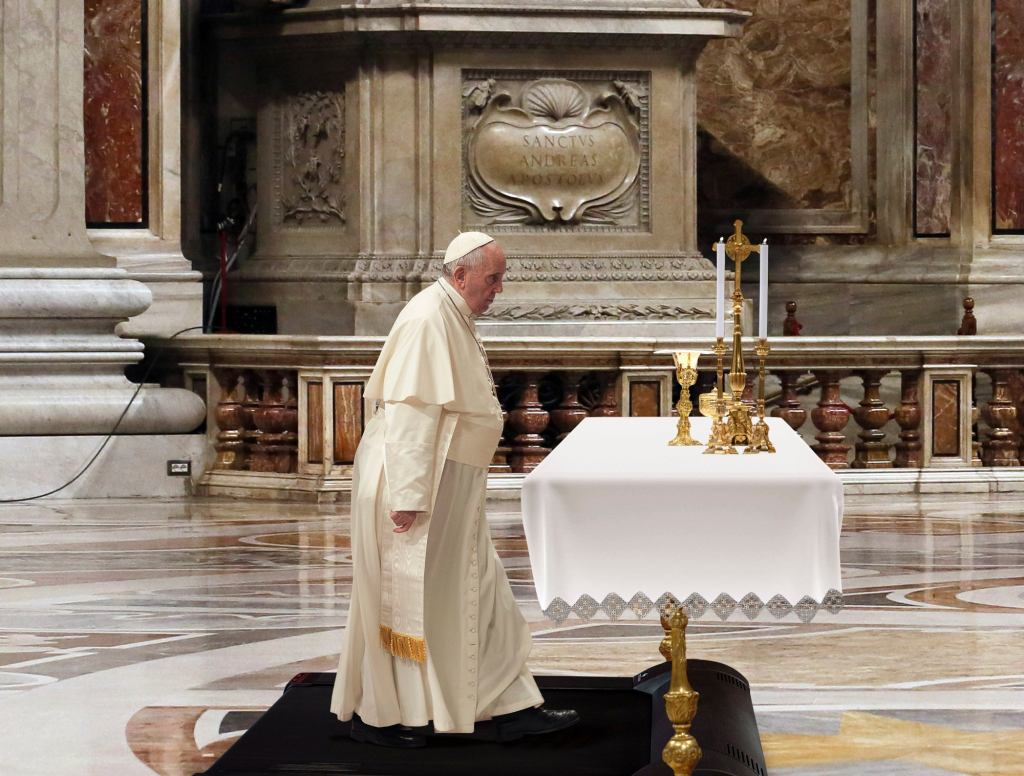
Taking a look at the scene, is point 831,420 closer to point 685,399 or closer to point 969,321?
point 969,321

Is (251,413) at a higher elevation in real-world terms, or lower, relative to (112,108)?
lower

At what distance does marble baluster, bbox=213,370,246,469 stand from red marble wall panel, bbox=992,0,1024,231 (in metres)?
5.20

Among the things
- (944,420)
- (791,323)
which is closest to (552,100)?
(791,323)

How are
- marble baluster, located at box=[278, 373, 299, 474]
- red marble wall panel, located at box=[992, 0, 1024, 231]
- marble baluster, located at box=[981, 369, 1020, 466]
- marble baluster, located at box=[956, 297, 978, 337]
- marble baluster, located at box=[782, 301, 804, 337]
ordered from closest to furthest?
marble baluster, located at box=[278, 373, 299, 474] → marble baluster, located at box=[981, 369, 1020, 466] → marble baluster, located at box=[956, 297, 978, 337] → marble baluster, located at box=[782, 301, 804, 337] → red marble wall panel, located at box=[992, 0, 1024, 231]

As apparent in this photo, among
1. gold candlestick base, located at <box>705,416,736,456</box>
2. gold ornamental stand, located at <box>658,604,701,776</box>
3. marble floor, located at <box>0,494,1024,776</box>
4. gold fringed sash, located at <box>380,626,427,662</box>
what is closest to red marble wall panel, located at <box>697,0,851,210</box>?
marble floor, located at <box>0,494,1024,776</box>

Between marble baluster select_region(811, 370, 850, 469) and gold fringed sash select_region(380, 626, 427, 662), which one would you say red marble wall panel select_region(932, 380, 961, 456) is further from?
gold fringed sash select_region(380, 626, 427, 662)

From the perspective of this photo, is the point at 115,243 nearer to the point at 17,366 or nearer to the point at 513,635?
the point at 17,366

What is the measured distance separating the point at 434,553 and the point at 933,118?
30.8 feet

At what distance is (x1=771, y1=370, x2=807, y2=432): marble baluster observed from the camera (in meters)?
11.2

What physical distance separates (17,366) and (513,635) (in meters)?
6.45

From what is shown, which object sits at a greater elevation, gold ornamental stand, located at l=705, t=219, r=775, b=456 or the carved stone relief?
the carved stone relief

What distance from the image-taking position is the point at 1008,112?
13.3m

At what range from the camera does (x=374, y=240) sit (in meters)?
12.0

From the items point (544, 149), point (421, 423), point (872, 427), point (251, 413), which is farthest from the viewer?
point (544, 149)
